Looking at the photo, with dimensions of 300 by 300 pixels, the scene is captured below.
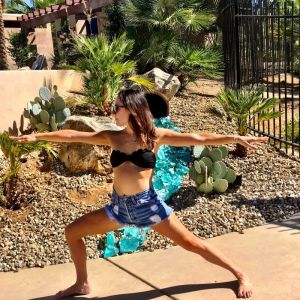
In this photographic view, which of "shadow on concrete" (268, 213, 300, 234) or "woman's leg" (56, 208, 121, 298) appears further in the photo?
"shadow on concrete" (268, 213, 300, 234)

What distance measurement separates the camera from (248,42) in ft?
25.6

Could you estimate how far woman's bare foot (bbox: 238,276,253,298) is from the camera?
3.50 m

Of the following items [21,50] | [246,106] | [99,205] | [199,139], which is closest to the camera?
[199,139]

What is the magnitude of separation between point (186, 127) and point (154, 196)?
428cm

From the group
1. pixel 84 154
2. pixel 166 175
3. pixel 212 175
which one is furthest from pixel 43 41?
pixel 212 175

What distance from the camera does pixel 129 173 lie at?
3285 millimetres

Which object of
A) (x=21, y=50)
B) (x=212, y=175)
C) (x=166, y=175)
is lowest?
(x=166, y=175)

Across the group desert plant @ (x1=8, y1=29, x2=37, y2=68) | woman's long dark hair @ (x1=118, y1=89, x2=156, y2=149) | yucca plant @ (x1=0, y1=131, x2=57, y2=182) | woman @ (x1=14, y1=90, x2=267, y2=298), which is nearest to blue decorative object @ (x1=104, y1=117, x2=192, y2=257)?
woman @ (x1=14, y1=90, x2=267, y2=298)

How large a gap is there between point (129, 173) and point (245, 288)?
3.77ft

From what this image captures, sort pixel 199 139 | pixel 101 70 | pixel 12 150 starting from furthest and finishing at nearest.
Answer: pixel 101 70 < pixel 12 150 < pixel 199 139

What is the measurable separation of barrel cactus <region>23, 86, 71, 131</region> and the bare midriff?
11.1 ft

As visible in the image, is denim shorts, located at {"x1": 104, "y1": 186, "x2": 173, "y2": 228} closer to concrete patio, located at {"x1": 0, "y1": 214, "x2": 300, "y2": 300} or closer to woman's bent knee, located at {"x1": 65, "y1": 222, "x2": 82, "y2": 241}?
woman's bent knee, located at {"x1": 65, "y1": 222, "x2": 82, "y2": 241}

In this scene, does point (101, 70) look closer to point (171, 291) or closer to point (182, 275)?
point (182, 275)

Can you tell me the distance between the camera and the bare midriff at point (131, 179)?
3.28 m
